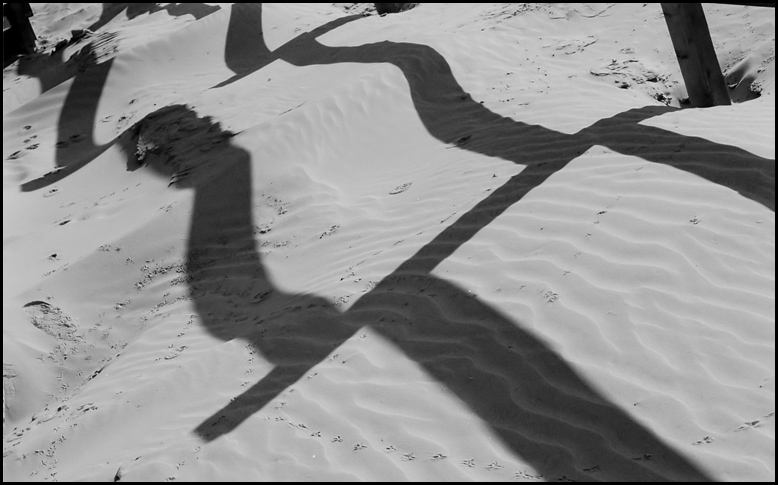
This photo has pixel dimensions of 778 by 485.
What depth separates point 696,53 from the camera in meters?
5.53

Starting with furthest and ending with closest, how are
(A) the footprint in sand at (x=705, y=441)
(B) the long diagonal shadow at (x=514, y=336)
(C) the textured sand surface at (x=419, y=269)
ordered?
1. (C) the textured sand surface at (x=419, y=269)
2. (B) the long diagonal shadow at (x=514, y=336)
3. (A) the footprint in sand at (x=705, y=441)

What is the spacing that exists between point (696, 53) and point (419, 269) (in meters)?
3.07

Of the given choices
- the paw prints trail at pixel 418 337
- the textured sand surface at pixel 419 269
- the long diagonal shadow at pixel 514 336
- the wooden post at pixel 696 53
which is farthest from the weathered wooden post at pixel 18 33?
the wooden post at pixel 696 53

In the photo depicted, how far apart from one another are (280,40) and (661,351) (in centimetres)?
789

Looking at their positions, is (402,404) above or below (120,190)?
below

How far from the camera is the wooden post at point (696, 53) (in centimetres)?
541

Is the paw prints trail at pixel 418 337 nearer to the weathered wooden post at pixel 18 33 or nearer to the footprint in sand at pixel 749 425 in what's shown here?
the footprint in sand at pixel 749 425

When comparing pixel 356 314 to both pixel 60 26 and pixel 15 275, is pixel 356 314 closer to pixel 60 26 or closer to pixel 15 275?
pixel 15 275

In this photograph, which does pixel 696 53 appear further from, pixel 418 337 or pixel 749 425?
Answer: pixel 749 425

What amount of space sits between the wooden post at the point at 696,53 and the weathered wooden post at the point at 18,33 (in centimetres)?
1111

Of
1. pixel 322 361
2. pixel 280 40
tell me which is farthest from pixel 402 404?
pixel 280 40

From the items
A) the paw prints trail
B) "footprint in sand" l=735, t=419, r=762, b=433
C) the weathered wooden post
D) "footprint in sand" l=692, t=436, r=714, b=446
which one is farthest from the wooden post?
the weathered wooden post

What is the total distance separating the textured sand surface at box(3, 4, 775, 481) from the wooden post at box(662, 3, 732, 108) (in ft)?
1.31

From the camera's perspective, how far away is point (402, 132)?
645cm
